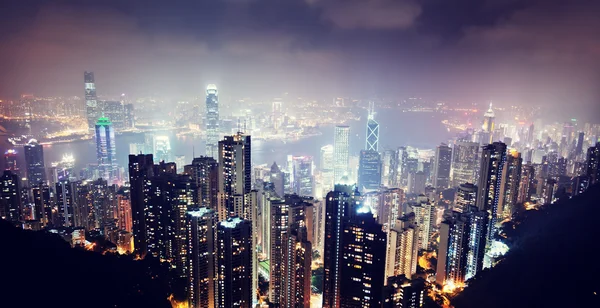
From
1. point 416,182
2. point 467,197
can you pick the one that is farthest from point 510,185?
point 416,182

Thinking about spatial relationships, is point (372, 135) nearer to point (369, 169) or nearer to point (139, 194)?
point (369, 169)

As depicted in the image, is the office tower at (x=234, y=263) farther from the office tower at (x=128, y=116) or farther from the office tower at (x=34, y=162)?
the office tower at (x=128, y=116)

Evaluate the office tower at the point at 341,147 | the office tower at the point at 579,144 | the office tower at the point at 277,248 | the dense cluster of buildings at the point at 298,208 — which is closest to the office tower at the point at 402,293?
the dense cluster of buildings at the point at 298,208

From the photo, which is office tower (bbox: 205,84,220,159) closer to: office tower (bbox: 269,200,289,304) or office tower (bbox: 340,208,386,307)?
office tower (bbox: 269,200,289,304)

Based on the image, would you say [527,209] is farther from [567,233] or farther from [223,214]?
[223,214]

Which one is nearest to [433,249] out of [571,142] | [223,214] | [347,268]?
[347,268]

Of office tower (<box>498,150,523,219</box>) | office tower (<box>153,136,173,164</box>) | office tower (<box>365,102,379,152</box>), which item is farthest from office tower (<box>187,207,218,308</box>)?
office tower (<box>365,102,379,152</box>)

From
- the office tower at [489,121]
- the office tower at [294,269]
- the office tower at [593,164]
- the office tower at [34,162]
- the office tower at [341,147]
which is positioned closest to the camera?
the office tower at [294,269]

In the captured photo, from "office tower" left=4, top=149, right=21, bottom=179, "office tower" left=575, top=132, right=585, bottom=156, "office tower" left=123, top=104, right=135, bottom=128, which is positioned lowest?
"office tower" left=4, top=149, right=21, bottom=179
